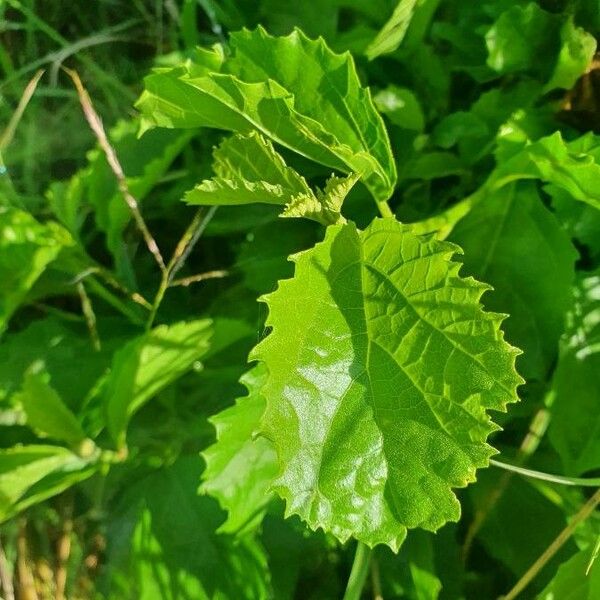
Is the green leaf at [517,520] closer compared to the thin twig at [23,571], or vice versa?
the green leaf at [517,520]

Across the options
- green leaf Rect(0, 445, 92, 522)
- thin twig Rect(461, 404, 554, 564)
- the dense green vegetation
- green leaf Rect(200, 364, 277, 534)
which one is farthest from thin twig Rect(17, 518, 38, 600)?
thin twig Rect(461, 404, 554, 564)

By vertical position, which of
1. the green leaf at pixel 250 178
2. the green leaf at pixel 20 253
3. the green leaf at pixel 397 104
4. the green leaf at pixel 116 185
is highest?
the green leaf at pixel 250 178

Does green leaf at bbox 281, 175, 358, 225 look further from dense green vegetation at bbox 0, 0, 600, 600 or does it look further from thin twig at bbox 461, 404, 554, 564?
→ thin twig at bbox 461, 404, 554, 564

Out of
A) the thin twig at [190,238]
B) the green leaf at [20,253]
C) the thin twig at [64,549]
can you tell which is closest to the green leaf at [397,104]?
the thin twig at [190,238]

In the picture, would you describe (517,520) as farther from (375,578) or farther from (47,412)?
(47,412)

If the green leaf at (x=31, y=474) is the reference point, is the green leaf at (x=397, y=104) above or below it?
above

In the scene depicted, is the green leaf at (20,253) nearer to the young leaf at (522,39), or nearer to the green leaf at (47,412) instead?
the green leaf at (47,412)

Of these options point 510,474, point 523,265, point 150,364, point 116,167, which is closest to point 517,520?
point 510,474

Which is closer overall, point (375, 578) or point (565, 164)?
point (565, 164)
